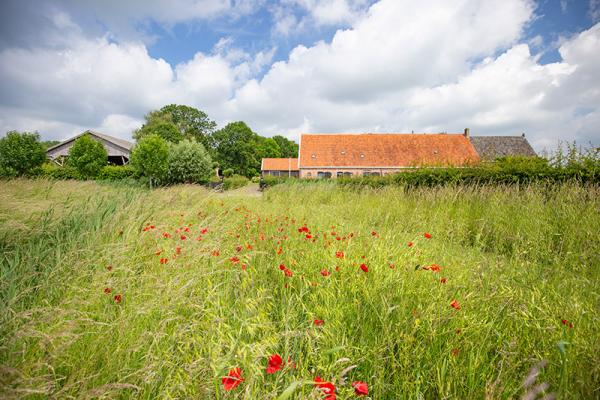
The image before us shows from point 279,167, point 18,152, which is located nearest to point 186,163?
point 18,152

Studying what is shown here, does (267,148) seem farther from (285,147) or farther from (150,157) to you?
(150,157)

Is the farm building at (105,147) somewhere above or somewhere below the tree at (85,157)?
above

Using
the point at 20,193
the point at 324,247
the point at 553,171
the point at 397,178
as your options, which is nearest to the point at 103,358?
the point at 324,247

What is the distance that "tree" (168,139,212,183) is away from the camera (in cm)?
2439

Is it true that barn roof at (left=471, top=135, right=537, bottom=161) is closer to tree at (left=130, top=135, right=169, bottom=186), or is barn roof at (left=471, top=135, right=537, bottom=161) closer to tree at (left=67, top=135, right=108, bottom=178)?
tree at (left=130, top=135, right=169, bottom=186)

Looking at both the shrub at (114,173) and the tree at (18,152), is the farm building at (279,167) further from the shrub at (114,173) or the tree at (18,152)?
the tree at (18,152)

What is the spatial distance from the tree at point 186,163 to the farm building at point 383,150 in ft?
40.4

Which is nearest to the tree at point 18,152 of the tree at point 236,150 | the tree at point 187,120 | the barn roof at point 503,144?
the tree at point 187,120

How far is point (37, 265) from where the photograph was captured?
7.98 ft

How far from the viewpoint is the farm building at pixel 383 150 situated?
31016 millimetres

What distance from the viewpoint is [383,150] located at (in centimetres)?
3183

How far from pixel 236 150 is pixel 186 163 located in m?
35.6

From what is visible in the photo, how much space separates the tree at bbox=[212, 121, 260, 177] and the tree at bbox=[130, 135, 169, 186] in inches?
1406

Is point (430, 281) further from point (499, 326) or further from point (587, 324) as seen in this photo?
point (587, 324)
